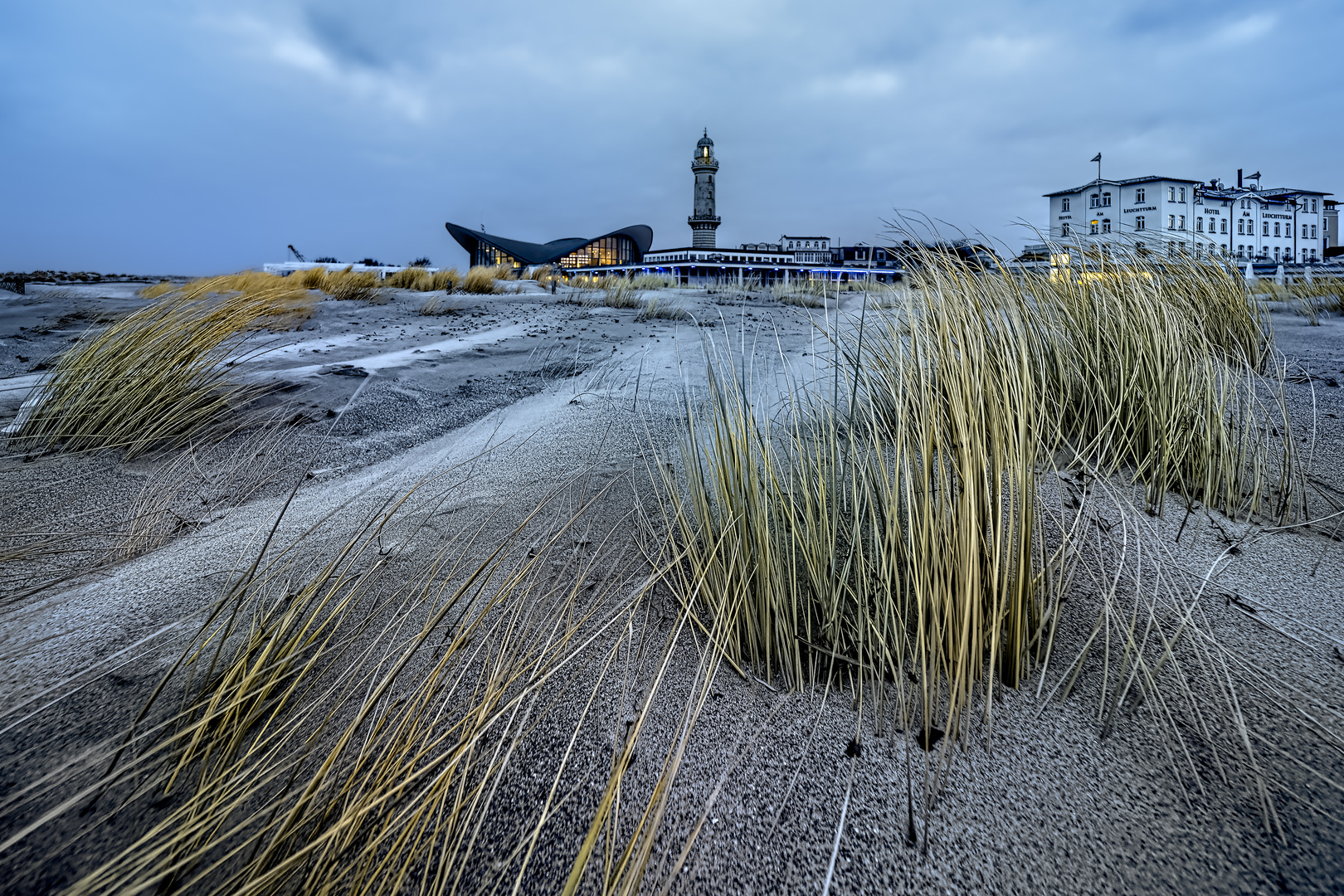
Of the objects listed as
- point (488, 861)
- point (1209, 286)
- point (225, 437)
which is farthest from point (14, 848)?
point (1209, 286)

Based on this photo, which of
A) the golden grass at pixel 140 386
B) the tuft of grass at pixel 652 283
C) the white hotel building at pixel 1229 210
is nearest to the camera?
the golden grass at pixel 140 386

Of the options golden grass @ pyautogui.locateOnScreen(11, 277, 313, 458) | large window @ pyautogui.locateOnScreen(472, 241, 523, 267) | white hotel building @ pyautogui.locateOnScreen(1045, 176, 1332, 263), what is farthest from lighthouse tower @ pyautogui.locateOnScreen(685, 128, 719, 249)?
golden grass @ pyautogui.locateOnScreen(11, 277, 313, 458)

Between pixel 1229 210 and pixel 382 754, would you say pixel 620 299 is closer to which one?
pixel 382 754

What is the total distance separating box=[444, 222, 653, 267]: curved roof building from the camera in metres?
45.0

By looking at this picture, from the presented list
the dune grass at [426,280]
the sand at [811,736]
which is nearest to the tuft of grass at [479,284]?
the dune grass at [426,280]

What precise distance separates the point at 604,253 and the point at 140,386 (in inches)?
2001

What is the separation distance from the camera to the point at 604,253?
1964 inches

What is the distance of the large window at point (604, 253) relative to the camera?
48406 mm

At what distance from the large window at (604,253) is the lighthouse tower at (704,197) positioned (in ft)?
19.5

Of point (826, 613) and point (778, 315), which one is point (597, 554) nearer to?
point (826, 613)

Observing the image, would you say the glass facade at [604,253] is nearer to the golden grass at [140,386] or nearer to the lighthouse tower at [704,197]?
the lighthouse tower at [704,197]

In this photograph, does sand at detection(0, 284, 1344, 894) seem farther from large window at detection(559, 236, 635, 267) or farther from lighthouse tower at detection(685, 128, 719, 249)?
lighthouse tower at detection(685, 128, 719, 249)

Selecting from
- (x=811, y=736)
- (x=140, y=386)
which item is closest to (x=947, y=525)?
(x=811, y=736)

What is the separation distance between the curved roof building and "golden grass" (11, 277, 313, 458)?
42.0m
